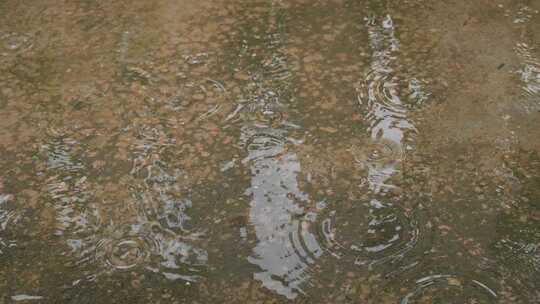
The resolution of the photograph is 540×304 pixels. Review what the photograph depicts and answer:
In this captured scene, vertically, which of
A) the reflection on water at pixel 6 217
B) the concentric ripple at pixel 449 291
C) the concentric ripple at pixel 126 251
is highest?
the reflection on water at pixel 6 217

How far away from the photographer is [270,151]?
194 centimetres

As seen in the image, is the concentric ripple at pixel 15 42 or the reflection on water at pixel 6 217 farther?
the concentric ripple at pixel 15 42

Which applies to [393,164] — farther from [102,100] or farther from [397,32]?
[102,100]

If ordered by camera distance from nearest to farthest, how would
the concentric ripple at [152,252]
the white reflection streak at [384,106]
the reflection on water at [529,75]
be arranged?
the concentric ripple at [152,252] < the white reflection streak at [384,106] < the reflection on water at [529,75]

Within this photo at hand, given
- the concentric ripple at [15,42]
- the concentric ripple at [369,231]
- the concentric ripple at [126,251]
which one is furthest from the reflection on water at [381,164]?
the concentric ripple at [15,42]

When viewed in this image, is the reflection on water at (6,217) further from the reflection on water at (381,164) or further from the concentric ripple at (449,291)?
→ the concentric ripple at (449,291)

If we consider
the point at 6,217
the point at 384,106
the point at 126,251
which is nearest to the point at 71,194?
the point at 6,217

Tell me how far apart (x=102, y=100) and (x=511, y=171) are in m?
1.34

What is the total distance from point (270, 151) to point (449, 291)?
0.69m

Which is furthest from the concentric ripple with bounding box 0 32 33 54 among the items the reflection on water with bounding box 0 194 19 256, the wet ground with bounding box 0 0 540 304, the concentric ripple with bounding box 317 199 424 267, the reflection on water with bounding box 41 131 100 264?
the concentric ripple with bounding box 317 199 424 267

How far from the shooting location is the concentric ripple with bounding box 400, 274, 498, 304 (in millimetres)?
1518

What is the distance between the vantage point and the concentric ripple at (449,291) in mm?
1518

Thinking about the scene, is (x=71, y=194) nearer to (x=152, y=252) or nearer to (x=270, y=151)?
(x=152, y=252)

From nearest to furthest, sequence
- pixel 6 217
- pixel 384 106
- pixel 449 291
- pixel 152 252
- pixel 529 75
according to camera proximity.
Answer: pixel 449 291
pixel 152 252
pixel 6 217
pixel 384 106
pixel 529 75
